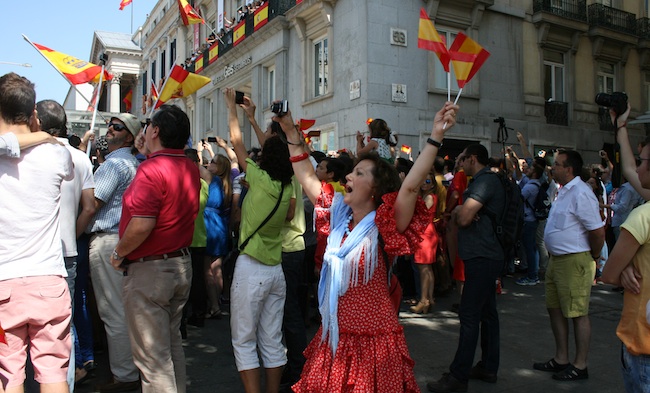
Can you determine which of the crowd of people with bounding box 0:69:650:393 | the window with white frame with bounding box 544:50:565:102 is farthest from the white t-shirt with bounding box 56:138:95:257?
the window with white frame with bounding box 544:50:565:102

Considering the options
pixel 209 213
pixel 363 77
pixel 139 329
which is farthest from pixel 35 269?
pixel 363 77

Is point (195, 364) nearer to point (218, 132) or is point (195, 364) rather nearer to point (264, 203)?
point (264, 203)

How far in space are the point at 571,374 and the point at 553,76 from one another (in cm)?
1601

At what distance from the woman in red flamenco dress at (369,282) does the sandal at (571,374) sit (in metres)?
2.39

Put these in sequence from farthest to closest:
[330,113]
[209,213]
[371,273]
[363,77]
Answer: [330,113]
[363,77]
[209,213]
[371,273]

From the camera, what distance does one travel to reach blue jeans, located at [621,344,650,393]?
97.7 inches

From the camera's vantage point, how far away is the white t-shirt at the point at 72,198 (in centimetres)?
369

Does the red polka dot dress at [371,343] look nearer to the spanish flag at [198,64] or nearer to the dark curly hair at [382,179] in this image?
the dark curly hair at [382,179]

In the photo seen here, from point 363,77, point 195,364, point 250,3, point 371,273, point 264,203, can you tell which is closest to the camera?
point 371,273

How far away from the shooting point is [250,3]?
65.5 ft

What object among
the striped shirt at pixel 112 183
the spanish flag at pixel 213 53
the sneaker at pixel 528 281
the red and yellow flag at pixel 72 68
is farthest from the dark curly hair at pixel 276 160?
the spanish flag at pixel 213 53

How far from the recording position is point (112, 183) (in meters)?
4.13

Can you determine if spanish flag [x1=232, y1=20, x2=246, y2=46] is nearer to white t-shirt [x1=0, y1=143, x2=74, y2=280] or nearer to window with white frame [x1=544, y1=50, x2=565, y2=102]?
window with white frame [x1=544, y1=50, x2=565, y2=102]

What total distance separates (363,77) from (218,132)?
12137 mm
